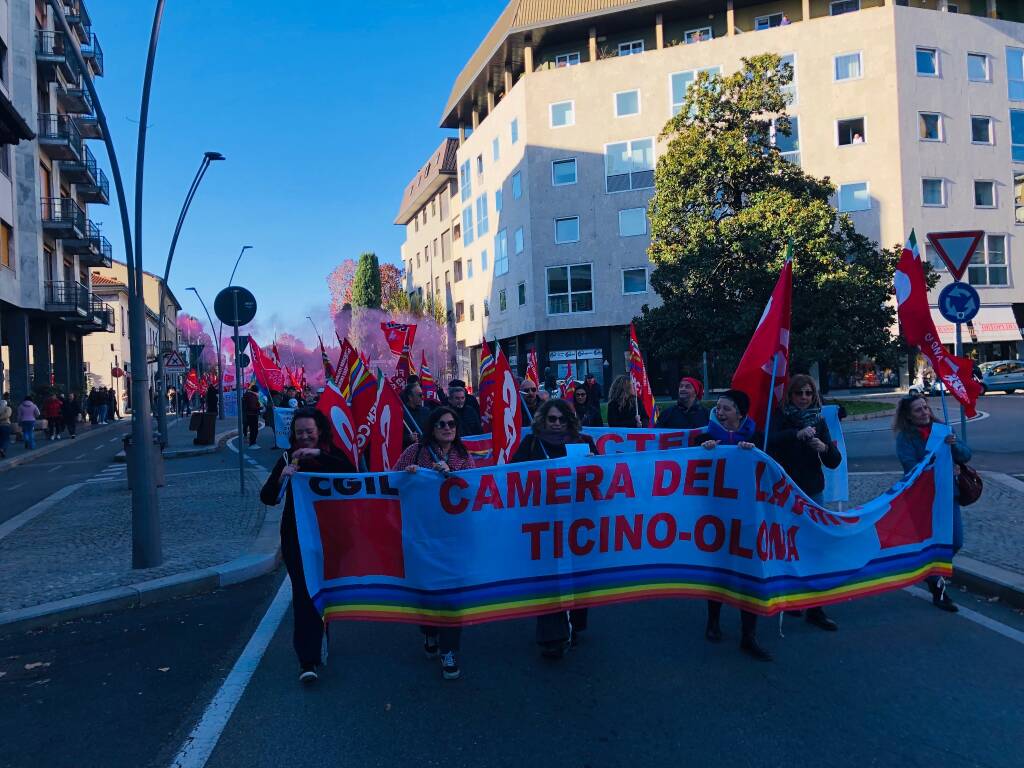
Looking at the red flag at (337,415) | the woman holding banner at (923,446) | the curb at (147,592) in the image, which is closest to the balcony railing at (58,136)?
the curb at (147,592)

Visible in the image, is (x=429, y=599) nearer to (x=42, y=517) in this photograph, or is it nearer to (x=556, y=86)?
(x=42, y=517)

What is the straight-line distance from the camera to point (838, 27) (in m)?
38.3

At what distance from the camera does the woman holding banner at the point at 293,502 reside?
4.95 metres

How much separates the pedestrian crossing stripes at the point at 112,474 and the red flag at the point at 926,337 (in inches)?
559

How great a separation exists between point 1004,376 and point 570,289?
19.2 meters

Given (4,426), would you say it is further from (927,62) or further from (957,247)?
(927,62)

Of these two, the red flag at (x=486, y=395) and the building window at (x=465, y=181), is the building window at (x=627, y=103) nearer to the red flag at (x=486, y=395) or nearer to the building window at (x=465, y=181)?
the building window at (x=465, y=181)

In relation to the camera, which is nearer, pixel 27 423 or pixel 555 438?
pixel 555 438

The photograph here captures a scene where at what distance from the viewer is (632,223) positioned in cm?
4141

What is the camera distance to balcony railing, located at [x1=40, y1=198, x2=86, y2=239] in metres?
37.5

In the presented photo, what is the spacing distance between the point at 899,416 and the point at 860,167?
36.1 meters

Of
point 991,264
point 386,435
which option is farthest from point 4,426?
point 991,264

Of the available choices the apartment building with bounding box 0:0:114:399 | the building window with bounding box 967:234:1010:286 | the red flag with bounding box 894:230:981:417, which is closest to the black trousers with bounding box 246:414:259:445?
the apartment building with bounding box 0:0:114:399

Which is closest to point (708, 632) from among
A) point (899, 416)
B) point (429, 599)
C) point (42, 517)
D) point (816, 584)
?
point (816, 584)
